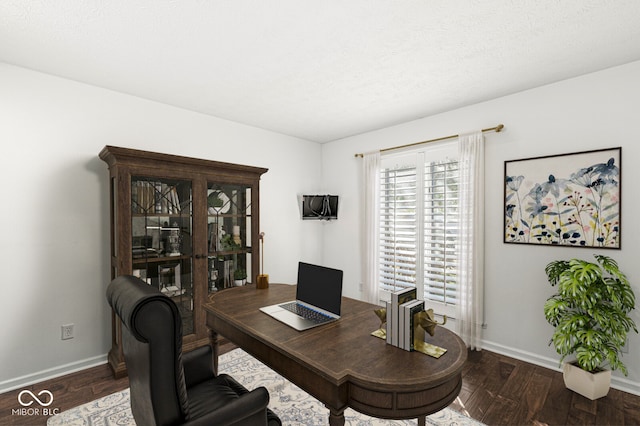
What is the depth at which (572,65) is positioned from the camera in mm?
2490

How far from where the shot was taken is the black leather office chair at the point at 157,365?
110cm

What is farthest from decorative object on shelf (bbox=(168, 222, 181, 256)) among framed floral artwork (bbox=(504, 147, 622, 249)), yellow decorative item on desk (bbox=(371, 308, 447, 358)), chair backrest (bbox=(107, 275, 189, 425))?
framed floral artwork (bbox=(504, 147, 622, 249))

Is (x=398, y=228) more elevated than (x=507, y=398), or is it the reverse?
(x=398, y=228)

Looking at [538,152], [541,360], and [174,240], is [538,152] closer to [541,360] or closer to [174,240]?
[541,360]

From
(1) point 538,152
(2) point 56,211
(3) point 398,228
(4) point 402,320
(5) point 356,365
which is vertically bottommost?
(5) point 356,365

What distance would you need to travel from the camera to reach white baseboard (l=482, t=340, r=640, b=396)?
2449 mm

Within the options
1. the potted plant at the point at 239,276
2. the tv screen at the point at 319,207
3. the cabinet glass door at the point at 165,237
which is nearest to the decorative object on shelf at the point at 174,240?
the cabinet glass door at the point at 165,237

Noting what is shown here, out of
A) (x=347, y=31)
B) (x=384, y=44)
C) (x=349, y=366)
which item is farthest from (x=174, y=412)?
(x=384, y=44)

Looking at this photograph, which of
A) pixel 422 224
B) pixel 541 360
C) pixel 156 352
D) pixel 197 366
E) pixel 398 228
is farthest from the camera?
pixel 398 228

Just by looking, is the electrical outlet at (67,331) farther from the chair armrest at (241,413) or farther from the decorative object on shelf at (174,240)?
the chair armrest at (241,413)

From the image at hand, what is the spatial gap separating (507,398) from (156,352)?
2.56m

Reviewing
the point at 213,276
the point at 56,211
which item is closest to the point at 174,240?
the point at 213,276

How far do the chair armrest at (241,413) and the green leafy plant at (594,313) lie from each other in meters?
2.31

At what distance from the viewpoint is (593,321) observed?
2434mm
